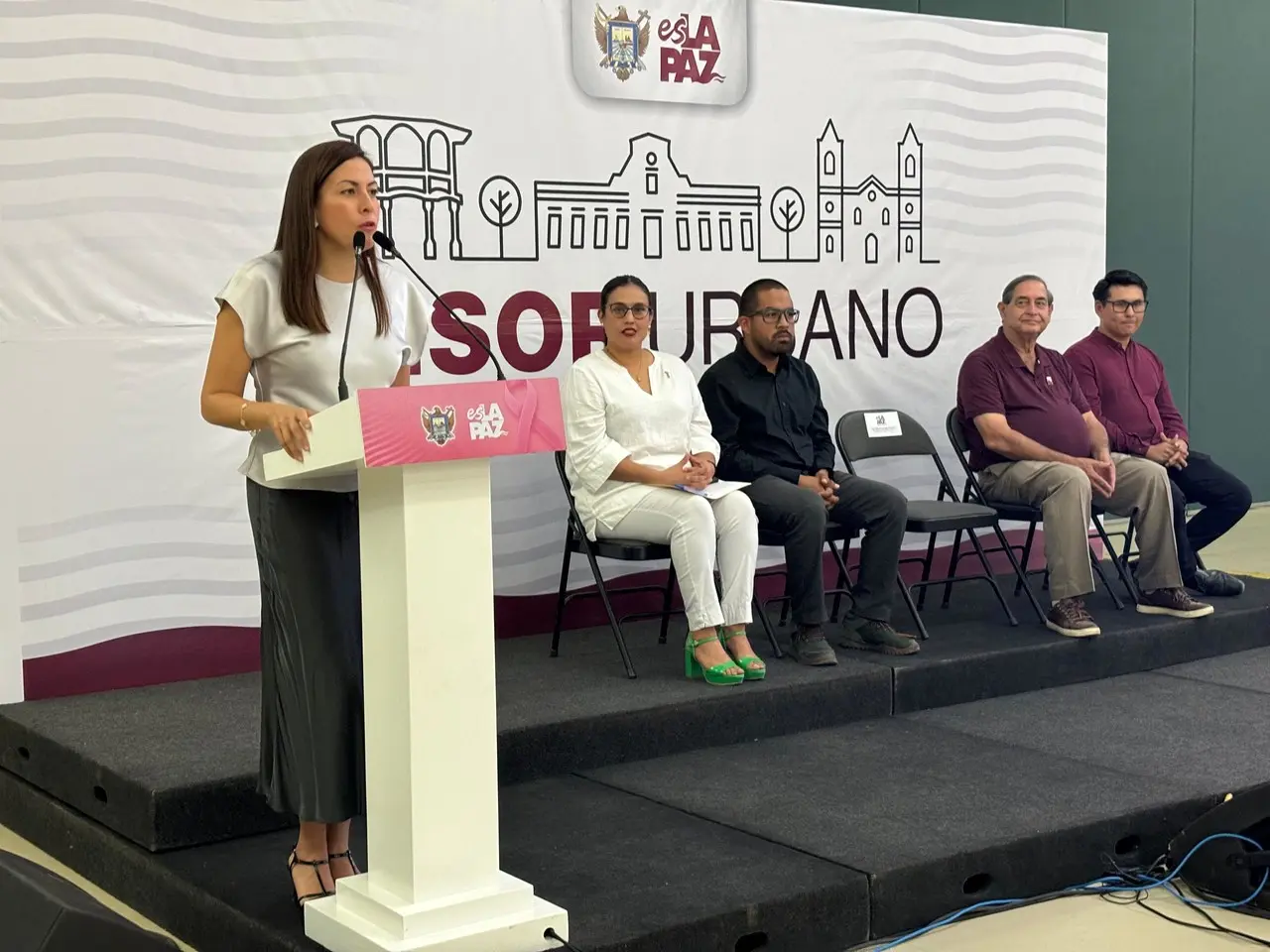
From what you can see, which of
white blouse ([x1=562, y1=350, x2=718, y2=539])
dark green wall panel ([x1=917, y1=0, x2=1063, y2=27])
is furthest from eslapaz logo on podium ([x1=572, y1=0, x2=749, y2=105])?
dark green wall panel ([x1=917, y1=0, x2=1063, y2=27])

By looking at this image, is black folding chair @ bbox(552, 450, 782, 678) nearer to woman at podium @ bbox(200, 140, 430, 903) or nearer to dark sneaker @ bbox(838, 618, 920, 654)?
dark sneaker @ bbox(838, 618, 920, 654)

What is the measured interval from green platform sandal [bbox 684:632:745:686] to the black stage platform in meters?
0.05

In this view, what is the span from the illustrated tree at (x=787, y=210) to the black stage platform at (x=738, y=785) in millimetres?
1575

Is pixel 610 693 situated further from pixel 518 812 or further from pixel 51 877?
pixel 51 877

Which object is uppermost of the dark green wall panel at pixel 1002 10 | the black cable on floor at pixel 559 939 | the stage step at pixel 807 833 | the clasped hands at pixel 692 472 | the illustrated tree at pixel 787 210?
the dark green wall panel at pixel 1002 10

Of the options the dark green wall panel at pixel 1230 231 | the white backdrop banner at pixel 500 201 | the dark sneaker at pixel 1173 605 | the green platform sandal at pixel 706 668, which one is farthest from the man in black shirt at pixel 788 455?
the dark green wall panel at pixel 1230 231

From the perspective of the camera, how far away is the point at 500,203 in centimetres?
508

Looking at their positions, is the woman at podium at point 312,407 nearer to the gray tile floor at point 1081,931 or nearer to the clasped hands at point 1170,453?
the gray tile floor at point 1081,931

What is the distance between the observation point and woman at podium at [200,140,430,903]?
9.13ft

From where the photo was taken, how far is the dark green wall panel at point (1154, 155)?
8.30 m

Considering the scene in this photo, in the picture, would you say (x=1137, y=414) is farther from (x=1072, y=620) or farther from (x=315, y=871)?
(x=315, y=871)

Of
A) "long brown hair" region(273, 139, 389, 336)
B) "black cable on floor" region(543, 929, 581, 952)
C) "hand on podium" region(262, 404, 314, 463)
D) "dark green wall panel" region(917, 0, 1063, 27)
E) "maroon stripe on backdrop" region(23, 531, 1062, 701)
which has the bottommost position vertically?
"black cable on floor" region(543, 929, 581, 952)

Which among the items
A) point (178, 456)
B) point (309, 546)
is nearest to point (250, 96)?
point (178, 456)

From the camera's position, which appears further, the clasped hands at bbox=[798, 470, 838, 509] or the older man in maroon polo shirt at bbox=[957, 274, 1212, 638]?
the older man in maroon polo shirt at bbox=[957, 274, 1212, 638]
